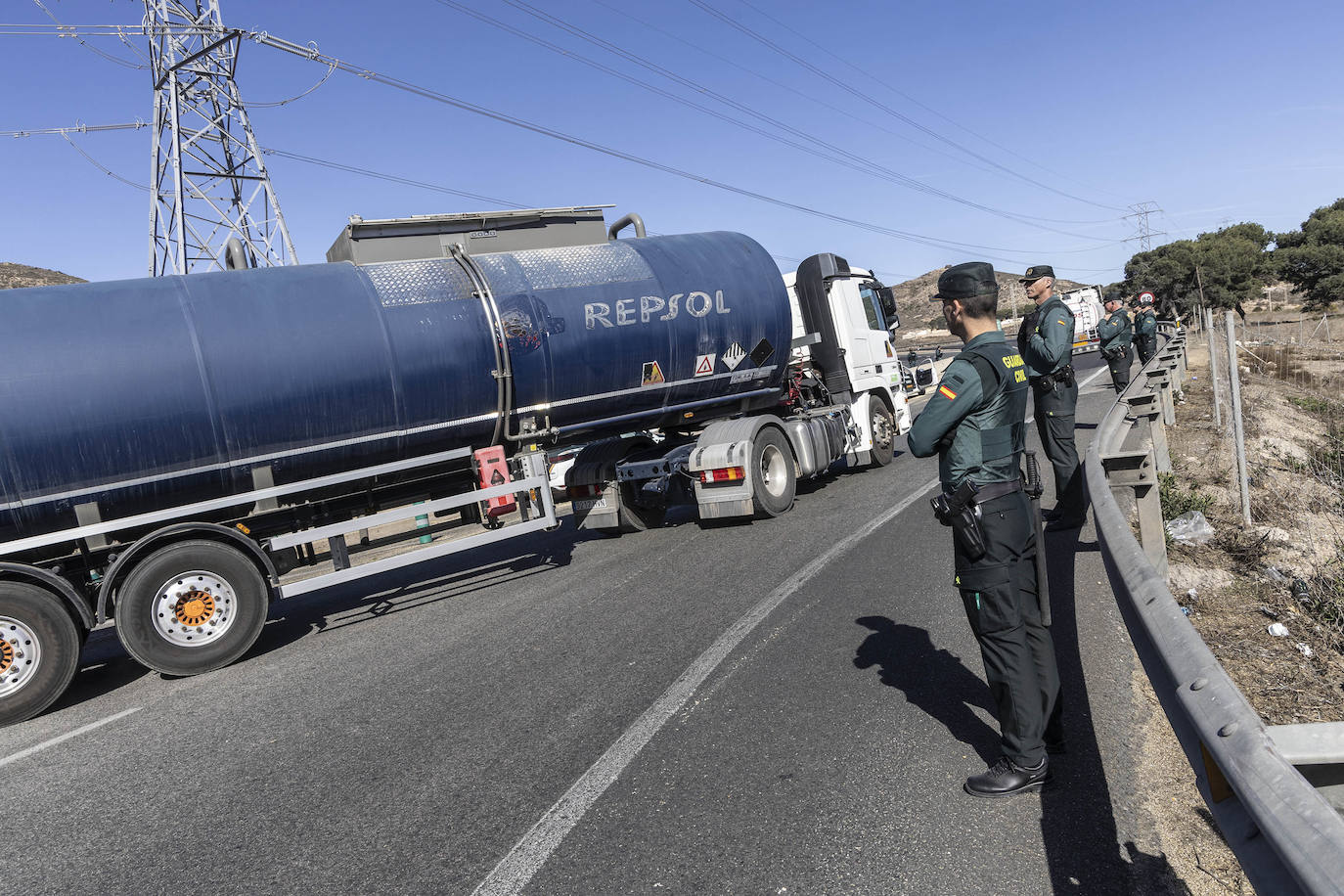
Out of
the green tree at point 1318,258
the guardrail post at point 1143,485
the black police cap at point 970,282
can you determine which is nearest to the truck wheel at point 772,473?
the guardrail post at point 1143,485

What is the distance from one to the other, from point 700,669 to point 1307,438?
433 inches

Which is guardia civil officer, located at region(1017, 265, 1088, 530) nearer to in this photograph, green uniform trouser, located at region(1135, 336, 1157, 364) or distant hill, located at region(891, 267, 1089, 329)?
green uniform trouser, located at region(1135, 336, 1157, 364)

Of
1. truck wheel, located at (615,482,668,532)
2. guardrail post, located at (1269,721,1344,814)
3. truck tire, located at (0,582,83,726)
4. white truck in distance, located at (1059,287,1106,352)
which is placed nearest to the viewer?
guardrail post, located at (1269,721,1344,814)

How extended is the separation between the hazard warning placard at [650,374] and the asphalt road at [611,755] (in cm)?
272

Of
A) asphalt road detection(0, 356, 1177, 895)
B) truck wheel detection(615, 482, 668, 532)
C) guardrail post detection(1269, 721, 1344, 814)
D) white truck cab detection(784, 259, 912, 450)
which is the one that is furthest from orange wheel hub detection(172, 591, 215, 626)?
white truck cab detection(784, 259, 912, 450)

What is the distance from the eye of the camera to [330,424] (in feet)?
25.6

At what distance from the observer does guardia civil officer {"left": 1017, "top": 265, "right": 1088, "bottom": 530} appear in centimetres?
800

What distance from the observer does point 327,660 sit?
22.6ft

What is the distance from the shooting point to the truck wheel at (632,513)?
10.7m

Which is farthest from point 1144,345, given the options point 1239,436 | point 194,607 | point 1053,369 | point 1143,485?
point 194,607

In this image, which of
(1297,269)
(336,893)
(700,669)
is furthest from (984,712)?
(1297,269)

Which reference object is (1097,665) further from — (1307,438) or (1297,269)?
(1297,269)

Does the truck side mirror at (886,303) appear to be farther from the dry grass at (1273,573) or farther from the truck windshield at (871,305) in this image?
the dry grass at (1273,573)

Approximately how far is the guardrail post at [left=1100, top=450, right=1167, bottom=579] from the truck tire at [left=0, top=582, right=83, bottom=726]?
7.19 metres
